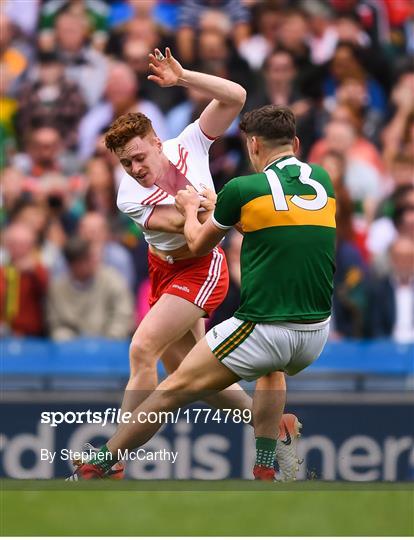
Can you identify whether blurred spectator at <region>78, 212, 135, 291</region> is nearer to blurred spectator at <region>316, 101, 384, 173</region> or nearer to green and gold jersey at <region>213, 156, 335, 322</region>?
blurred spectator at <region>316, 101, 384, 173</region>

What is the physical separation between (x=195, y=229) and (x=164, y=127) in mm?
4571

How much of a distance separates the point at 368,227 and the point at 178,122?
69.7 inches

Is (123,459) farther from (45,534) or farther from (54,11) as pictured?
(54,11)

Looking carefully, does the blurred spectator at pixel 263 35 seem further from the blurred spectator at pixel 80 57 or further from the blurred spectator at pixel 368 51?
the blurred spectator at pixel 80 57

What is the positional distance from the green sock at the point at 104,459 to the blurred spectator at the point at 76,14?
18.8ft

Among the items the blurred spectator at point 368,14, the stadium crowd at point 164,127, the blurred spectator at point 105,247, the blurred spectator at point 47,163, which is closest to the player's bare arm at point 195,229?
the stadium crowd at point 164,127

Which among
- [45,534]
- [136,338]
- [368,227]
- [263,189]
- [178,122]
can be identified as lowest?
[45,534]

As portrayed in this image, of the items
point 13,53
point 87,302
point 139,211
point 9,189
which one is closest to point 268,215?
point 139,211

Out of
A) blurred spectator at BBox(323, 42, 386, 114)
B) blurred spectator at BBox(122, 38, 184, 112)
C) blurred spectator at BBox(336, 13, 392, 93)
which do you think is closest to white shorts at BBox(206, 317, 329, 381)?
blurred spectator at BBox(122, 38, 184, 112)

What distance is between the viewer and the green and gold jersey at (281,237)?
6617 millimetres

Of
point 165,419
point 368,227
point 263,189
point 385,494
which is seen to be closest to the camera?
point 263,189

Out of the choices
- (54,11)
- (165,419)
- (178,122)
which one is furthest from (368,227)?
(165,419)

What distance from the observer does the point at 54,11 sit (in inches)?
481

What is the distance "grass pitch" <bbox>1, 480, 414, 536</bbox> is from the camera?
6938 mm
